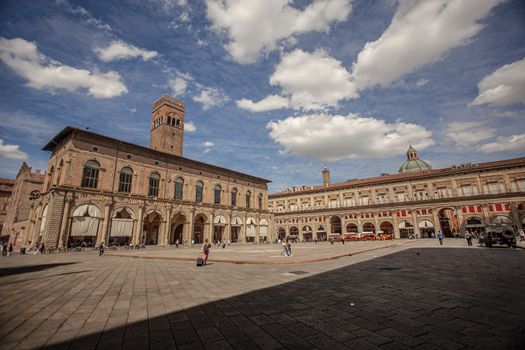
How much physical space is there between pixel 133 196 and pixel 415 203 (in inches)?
1815

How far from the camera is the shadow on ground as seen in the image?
3.25 metres

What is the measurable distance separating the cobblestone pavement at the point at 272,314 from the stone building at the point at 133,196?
2123cm

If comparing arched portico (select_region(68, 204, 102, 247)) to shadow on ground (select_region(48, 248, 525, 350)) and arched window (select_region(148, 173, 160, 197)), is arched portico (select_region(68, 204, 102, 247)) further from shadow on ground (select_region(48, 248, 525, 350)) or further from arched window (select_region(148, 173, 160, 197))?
shadow on ground (select_region(48, 248, 525, 350))

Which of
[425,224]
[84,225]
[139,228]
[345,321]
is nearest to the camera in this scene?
[345,321]

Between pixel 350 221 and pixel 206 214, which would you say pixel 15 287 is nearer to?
pixel 206 214

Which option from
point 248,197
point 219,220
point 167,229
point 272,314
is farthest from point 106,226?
point 272,314

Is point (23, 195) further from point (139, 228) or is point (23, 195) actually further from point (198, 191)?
point (198, 191)

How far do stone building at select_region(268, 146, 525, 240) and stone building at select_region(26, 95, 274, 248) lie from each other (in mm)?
16661

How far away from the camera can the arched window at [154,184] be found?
3275 centimetres

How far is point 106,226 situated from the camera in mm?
26875

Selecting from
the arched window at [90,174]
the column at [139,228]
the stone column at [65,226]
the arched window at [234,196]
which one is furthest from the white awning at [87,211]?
the arched window at [234,196]

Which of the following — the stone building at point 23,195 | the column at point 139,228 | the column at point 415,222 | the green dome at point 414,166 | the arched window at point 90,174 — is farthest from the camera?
the green dome at point 414,166

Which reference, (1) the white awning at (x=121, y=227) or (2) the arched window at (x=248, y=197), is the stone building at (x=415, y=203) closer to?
(2) the arched window at (x=248, y=197)

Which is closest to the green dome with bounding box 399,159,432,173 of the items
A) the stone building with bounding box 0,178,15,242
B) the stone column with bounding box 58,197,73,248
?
the stone column with bounding box 58,197,73,248
